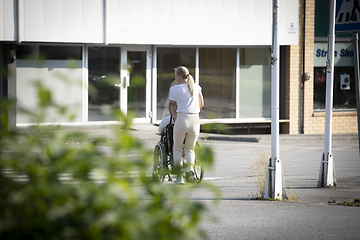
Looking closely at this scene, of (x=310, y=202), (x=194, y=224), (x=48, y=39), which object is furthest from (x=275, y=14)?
(x=48, y=39)

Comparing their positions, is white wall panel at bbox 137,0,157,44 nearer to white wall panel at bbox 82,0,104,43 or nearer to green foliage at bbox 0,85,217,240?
white wall panel at bbox 82,0,104,43

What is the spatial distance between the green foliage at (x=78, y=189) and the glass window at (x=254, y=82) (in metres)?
17.1

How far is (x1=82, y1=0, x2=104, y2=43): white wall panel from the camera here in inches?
656

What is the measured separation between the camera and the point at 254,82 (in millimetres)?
18875

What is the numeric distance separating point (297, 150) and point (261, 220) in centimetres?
911

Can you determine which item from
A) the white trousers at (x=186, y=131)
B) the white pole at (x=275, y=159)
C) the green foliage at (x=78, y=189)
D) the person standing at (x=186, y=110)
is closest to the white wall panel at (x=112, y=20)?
the person standing at (x=186, y=110)

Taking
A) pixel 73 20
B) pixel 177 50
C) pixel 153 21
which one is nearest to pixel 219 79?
pixel 177 50

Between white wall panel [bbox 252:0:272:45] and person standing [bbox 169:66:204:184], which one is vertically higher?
white wall panel [bbox 252:0:272:45]

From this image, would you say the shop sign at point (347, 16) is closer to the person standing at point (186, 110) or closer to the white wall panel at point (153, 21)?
the person standing at point (186, 110)

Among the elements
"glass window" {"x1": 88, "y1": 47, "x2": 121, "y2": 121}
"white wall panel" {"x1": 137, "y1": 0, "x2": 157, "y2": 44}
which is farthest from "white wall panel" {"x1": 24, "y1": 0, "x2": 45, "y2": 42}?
"white wall panel" {"x1": 137, "y1": 0, "x2": 157, "y2": 44}

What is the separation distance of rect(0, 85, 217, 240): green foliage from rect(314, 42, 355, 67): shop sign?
1772cm

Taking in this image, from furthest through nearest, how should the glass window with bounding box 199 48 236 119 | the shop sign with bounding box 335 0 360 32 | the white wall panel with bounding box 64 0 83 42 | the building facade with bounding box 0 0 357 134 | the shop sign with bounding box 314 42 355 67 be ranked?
the shop sign with bounding box 314 42 355 67 → the glass window with bounding box 199 48 236 119 → the white wall panel with bounding box 64 0 83 42 → the building facade with bounding box 0 0 357 134 → the shop sign with bounding box 335 0 360 32

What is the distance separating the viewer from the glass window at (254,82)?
18.7m

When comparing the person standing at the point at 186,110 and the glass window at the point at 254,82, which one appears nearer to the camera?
the person standing at the point at 186,110
